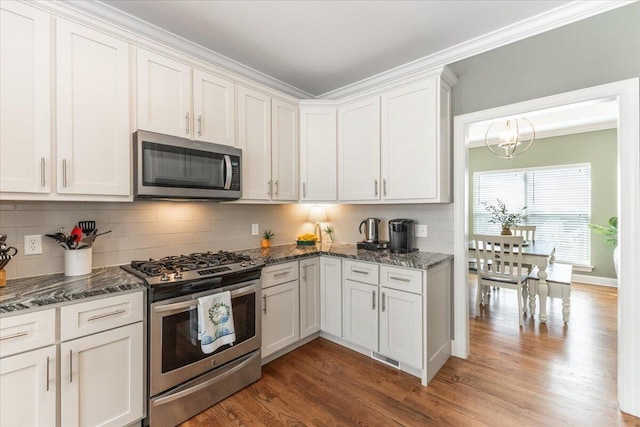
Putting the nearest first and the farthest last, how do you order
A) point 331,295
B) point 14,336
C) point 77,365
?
1. point 14,336
2. point 77,365
3. point 331,295

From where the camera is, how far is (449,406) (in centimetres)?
206

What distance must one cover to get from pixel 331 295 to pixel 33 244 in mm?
2261

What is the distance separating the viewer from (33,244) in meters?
1.90

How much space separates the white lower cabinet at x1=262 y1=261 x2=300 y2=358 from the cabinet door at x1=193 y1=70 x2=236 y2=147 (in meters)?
1.16

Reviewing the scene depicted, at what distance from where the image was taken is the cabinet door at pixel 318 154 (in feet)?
10.5

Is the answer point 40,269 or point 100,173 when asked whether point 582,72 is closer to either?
point 100,173

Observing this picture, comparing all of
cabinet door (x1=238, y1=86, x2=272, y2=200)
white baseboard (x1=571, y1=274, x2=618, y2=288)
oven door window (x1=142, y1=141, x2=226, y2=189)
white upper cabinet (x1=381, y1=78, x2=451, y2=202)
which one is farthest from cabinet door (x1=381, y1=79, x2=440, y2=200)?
white baseboard (x1=571, y1=274, x2=618, y2=288)

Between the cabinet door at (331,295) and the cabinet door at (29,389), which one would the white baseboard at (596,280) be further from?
the cabinet door at (29,389)

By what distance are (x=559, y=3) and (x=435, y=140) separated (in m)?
1.19

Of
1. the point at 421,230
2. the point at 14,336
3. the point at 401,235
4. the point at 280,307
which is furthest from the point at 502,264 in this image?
the point at 14,336

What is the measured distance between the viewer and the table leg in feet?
11.5

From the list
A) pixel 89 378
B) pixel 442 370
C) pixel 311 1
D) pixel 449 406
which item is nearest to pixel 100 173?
pixel 89 378

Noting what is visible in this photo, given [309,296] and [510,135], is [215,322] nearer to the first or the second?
[309,296]

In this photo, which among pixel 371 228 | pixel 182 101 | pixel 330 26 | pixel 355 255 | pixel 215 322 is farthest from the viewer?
pixel 371 228
